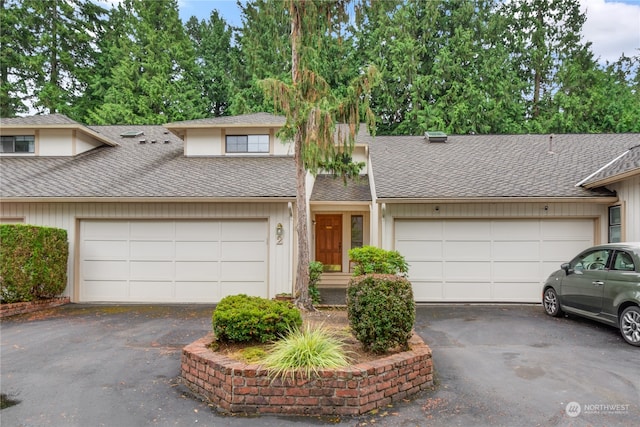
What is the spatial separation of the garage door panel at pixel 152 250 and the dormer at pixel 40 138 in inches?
195

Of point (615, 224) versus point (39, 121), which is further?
point (39, 121)

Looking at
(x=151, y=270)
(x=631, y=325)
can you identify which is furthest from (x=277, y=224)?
(x=631, y=325)

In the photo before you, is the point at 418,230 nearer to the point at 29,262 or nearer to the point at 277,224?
the point at 277,224

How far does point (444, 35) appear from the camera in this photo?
76.9 feet

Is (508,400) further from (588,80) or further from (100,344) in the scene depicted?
(588,80)

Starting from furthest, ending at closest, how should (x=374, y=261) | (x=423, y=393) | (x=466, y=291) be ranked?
1. (x=466, y=291)
2. (x=374, y=261)
3. (x=423, y=393)

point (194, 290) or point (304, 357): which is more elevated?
point (304, 357)

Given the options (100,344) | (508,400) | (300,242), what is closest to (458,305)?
(300,242)

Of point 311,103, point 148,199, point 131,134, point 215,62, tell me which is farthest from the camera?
point 215,62

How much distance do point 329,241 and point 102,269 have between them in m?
6.74

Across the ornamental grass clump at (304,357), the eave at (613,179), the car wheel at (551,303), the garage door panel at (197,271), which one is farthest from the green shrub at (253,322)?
the eave at (613,179)

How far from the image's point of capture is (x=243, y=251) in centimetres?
1001

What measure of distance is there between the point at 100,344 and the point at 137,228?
4.26 m

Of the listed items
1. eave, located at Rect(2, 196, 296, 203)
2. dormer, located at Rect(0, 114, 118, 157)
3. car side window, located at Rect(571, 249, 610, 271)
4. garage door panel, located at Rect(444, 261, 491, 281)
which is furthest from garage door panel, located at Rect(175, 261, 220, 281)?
car side window, located at Rect(571, 249, 610, 271)
